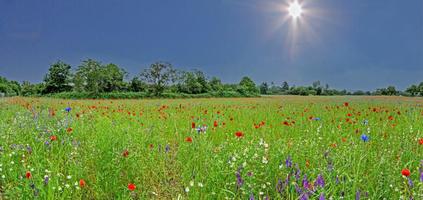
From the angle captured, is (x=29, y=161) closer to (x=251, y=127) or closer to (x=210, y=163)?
(x=210, y=163)

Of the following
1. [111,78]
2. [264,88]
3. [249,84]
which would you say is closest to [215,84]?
[249,84]

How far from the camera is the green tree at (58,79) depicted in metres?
58.3

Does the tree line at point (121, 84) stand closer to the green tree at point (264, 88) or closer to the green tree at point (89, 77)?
the green tree at point (89, 77)

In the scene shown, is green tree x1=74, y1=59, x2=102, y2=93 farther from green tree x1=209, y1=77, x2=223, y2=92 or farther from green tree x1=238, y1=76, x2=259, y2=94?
green tree x1=238, y1=76, x2=259, y2=94

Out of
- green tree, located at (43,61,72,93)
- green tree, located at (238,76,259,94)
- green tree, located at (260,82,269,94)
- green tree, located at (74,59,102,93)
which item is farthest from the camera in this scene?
green tree, located at (260,82,269,94)

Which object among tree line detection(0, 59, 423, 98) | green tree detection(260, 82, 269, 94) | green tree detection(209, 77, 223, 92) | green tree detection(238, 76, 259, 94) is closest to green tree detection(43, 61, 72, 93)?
tree line detection(0, 59, 423, 98)

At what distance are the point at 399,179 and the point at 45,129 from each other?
15.8ft

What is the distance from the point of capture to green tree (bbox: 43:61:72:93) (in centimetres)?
5831

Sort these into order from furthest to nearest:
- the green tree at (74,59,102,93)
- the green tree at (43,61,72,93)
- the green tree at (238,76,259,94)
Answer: the green tree at (238,76,259,94)
the green tree at (43,61,72,93)
the green tree at (74,59,102,93)

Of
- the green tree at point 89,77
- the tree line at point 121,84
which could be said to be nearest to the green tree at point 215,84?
the tree line at point 121,84

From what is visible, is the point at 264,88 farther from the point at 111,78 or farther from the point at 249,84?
the point at 111,78

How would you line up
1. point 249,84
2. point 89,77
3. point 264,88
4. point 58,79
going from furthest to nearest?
point 264,88 < point 249,84 < point 58,79 < point 89,77

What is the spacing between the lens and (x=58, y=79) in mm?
58750

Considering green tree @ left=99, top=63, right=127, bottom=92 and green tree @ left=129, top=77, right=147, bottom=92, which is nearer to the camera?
green tree @ left=99, top=63, right=127, bottom=92
